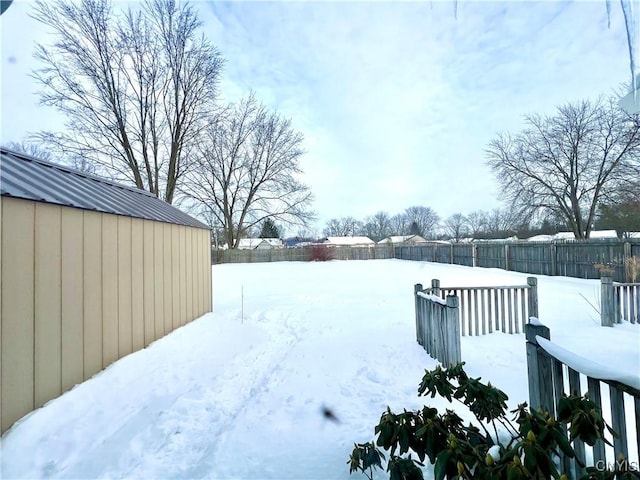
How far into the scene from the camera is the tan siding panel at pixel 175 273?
200 inches

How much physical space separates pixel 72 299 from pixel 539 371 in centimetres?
385

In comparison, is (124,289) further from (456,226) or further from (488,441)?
(456,226)

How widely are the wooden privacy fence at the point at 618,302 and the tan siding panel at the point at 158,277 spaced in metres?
7.18

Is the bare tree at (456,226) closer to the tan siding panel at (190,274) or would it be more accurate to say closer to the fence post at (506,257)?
the fence post at (506,257)

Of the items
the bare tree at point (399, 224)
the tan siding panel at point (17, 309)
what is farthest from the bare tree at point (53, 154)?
the bare tree at point (399, 224)

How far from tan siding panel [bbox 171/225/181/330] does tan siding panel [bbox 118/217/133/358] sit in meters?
1.20

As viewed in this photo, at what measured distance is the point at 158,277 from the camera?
4590 mm

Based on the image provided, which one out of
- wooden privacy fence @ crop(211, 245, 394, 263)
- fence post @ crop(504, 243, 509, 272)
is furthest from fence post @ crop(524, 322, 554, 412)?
wooden privacy fence @ crop(211, 245, 394, 263)

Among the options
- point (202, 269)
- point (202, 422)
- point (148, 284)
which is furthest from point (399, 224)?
point (202, 422)

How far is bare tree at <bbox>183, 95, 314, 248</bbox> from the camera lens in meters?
25.1

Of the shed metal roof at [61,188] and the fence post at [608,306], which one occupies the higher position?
the shed metal roof at [61,188]

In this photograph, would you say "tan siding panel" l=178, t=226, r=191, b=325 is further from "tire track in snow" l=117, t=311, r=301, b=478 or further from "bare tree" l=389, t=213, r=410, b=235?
"bare tree" l=389, t=213, r=410, b=235

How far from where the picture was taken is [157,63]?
1581 centimetres

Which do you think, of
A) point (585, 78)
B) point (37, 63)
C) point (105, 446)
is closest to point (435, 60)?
point (585, 78)
